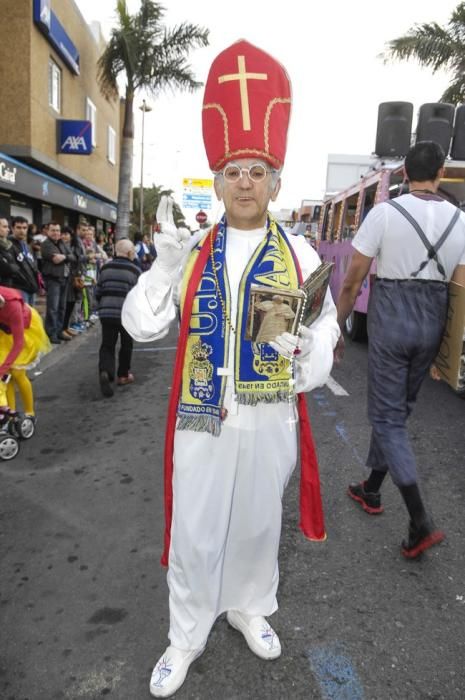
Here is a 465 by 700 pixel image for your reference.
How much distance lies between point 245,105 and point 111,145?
979 inches

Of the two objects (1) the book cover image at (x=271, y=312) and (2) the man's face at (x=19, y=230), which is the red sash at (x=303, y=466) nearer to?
(1) the book cover image at (x=271, y=312)

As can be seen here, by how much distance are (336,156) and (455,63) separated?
415cm

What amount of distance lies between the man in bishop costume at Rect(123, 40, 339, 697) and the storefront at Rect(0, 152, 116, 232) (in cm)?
1015

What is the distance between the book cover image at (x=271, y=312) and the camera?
1.60 m

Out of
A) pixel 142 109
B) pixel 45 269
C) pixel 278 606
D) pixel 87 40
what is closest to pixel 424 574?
pixel 278 606

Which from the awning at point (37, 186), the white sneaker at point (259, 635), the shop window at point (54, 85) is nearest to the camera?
the white sneaker at point (259, 635)

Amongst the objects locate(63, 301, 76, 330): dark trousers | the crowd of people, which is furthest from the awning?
locate(63, 301, 76, 330): dark trousers

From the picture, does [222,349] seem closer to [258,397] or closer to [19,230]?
[258,397]

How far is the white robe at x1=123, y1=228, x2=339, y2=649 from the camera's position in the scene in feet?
6.23

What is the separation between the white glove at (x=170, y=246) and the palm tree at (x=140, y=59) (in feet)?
52.8

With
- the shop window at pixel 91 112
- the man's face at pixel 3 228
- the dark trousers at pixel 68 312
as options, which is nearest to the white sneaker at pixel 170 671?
the man's face at pixel 3 228

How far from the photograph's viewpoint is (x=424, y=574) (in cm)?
265

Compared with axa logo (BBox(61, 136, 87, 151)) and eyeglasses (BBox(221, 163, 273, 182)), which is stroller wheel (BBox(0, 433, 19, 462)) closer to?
eyeglasses (BBox(221, 163, 273, 182))

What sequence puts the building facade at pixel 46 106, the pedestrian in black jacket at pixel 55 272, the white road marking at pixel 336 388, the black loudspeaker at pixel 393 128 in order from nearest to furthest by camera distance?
the white road marking at pixel 336 388
the black loudspeaker at pixel 393 128
the pedestrian in black jacket at pixel 55 272
the building facade at pixel 46 106
